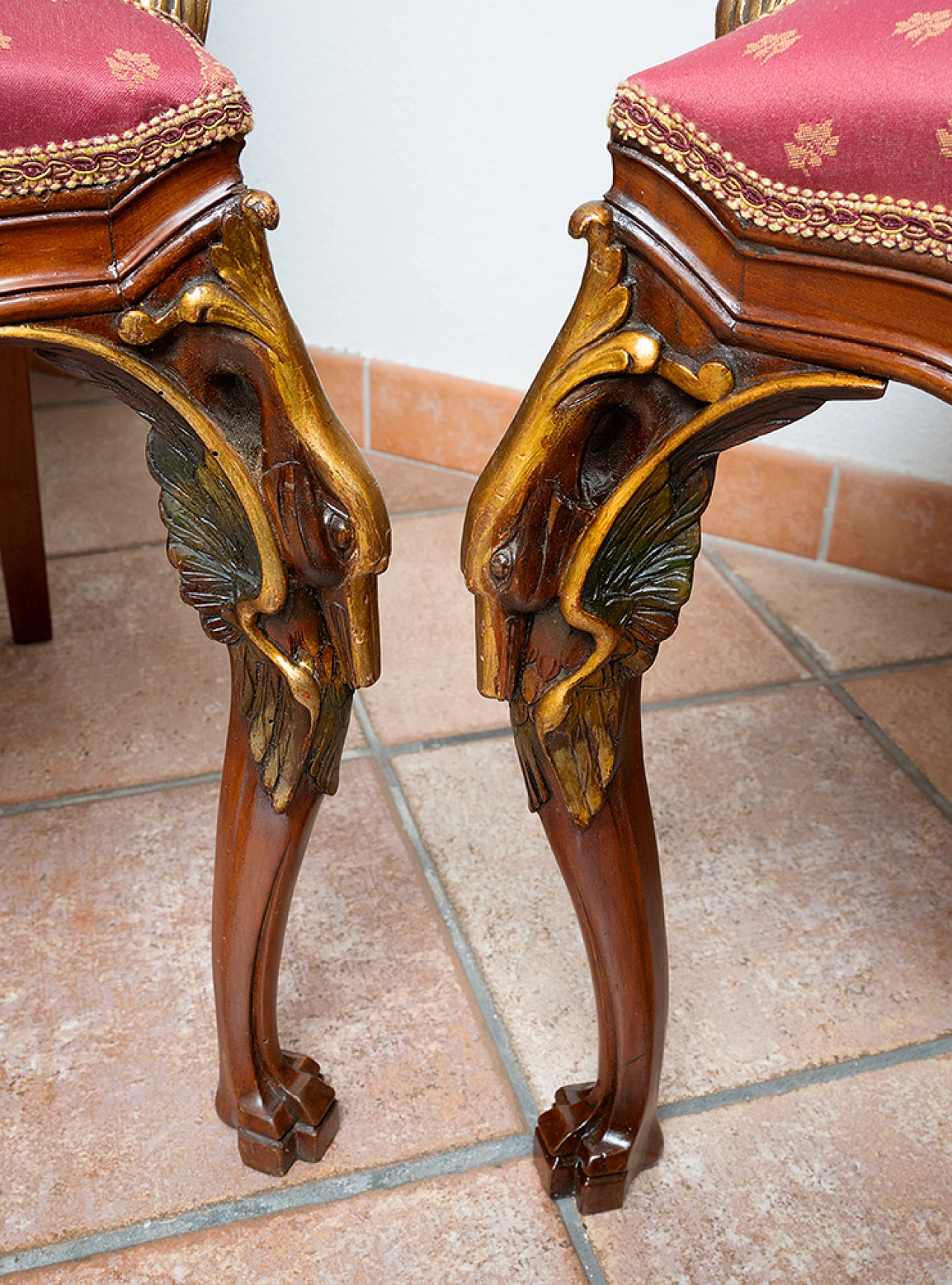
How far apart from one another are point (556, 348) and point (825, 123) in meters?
A: 0.14

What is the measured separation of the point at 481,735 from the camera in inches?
48.9

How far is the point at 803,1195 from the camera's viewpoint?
82 cm

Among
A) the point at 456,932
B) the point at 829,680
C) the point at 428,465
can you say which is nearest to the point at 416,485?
the point at 428,465

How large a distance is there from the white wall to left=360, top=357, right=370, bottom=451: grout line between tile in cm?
2

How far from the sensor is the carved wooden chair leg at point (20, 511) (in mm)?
1188

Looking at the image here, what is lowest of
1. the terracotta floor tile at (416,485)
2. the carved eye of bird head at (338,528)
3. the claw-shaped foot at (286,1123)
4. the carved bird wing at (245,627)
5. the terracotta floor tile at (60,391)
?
the terracotta floor tile at (60,391)

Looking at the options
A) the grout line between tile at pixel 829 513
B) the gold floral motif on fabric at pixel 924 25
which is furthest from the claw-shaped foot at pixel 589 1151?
the grout line between tile at pixel 829 513

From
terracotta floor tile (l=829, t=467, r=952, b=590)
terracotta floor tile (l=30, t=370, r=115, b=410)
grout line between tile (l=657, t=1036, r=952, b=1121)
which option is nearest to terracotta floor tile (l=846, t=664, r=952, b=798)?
terracotta floor tile (l=829, t=467, r=952, b=590)

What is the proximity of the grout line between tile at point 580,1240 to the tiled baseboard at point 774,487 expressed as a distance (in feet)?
2.96

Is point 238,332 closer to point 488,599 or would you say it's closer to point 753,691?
point 488,599

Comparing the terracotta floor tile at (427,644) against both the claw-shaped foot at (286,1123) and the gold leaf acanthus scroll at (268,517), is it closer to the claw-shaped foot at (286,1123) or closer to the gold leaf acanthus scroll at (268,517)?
the claw-shaped foot at (286,1123)

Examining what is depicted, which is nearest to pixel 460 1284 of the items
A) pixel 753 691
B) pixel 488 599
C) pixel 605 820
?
pixel 605 820

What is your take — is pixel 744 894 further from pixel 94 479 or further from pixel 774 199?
pixel 94 479

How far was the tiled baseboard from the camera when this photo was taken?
4.83 feet
